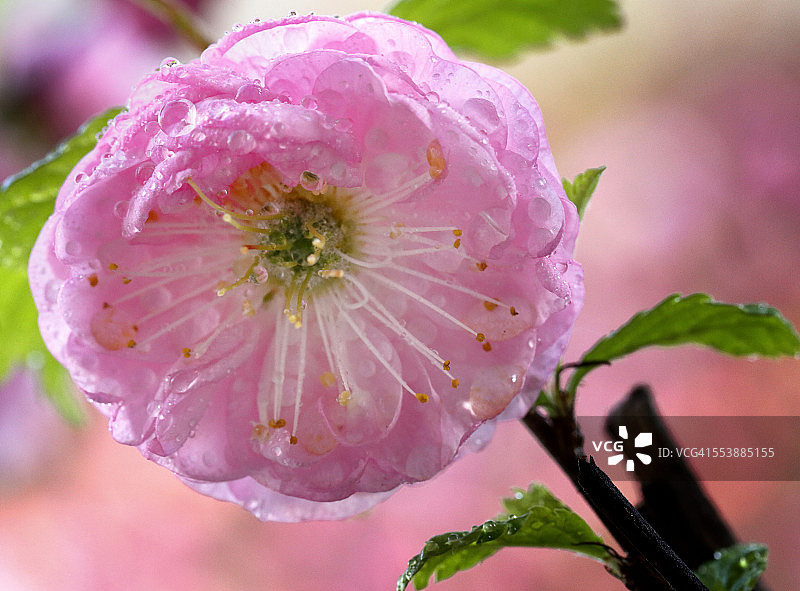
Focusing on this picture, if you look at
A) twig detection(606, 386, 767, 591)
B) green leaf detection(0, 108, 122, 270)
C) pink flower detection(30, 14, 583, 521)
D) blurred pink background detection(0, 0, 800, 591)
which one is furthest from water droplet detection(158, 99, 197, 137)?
blurred pink background detection(0, 0, 800, 591)

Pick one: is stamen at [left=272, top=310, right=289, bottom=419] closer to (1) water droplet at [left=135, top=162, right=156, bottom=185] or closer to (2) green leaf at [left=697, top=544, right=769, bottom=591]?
(1) water droplet at [left=135, top=162, right=156, bottom=185]

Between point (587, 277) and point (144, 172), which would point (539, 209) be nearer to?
point (144, 172)

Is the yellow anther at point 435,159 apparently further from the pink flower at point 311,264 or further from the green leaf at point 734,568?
the green leaf at point 734,568

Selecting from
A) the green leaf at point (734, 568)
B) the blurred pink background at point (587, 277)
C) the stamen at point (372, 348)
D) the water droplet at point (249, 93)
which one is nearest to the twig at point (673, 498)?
the green leaf at point (734, 568)

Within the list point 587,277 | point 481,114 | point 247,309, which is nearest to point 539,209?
point 481,114

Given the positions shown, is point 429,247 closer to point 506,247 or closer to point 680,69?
point 506,247

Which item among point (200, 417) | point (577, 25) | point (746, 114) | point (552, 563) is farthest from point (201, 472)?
point (746, 114)

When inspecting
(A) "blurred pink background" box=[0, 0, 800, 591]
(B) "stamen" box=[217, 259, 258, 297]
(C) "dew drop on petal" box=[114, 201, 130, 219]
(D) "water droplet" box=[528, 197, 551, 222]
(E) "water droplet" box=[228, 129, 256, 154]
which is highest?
(E) "water droplet" box=[228, 129, 256, 154]

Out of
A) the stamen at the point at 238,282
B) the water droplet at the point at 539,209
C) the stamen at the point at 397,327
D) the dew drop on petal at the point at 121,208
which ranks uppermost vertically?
the dew drop on petal at the point at 121,208
